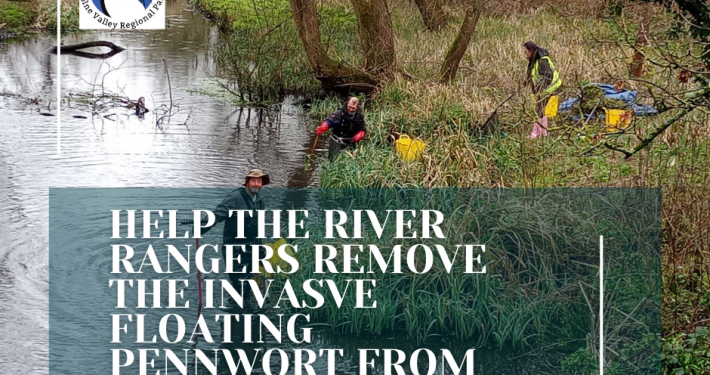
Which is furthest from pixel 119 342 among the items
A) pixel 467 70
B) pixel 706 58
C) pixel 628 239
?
pixel 467 70

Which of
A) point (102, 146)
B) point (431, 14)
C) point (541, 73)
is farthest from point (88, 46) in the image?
point (541, 73)

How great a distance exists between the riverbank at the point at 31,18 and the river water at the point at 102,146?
13.4 feet

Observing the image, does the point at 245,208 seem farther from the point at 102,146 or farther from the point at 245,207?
the point at 102,146

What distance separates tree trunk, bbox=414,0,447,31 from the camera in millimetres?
25516

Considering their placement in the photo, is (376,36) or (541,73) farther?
(376,36)

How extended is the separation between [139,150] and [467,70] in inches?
286

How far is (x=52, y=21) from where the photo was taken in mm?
32906

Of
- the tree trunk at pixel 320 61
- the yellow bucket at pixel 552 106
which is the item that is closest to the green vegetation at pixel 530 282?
the yellow bucket at pixel 552 106

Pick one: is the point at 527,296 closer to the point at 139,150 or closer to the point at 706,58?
the point at 706,58

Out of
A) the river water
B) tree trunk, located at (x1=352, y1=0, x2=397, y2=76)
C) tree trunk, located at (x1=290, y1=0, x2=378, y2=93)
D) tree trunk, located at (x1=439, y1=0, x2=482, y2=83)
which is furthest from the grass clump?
tree trunk, located at (x1=439, y1=0, x2=482, y2=83)

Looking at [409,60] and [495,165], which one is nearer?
[495,165]

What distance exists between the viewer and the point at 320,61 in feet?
70.9

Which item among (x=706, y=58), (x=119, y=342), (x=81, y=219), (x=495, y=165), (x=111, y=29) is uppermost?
(x=111, y=29)

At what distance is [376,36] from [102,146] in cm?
628
